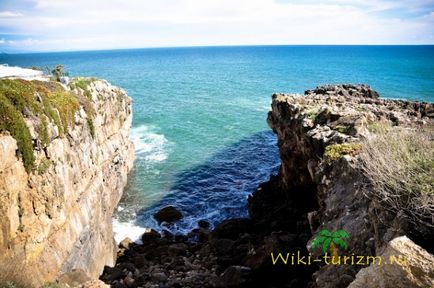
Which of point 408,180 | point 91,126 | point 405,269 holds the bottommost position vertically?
point 91,126

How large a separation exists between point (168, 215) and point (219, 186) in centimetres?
822

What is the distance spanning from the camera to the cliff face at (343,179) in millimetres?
10094

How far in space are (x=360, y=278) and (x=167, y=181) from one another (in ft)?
111

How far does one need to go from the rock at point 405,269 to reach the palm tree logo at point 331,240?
385 centimetres

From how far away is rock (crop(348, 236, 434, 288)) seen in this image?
698cm

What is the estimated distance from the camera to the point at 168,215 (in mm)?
32875

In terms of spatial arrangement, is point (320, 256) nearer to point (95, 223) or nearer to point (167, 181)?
point (95, 223)

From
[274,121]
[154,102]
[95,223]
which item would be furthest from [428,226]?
[154,102]

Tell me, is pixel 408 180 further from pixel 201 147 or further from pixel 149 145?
pixel 149 145

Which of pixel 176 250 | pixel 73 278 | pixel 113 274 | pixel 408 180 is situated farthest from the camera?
pixel 176 250

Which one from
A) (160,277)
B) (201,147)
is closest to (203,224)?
(160,277)

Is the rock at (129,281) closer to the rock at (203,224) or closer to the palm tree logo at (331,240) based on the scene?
the rock at (203,224)

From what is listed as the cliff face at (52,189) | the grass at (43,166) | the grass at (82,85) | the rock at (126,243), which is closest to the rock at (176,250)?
the rock at (126,243)

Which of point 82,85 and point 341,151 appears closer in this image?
point 341,151
